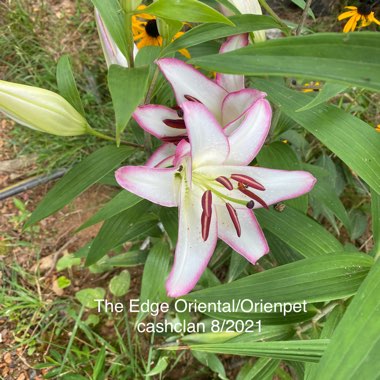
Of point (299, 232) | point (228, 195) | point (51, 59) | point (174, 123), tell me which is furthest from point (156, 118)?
point (51, 59)

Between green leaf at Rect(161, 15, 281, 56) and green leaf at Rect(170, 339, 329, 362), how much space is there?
0.35m

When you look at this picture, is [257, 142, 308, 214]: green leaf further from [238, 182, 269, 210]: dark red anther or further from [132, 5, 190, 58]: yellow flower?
[132, 5, 190, 58]: yellow flower

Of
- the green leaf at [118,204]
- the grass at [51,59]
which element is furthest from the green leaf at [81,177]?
the grass at [51,59]

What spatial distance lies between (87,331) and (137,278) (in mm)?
211

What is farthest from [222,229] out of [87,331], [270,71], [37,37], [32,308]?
[37,37]

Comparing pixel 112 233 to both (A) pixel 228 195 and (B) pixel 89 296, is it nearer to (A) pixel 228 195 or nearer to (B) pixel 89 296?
(A) pixel 228 195

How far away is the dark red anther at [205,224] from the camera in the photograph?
0.52m

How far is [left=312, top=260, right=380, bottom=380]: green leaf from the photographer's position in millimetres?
351

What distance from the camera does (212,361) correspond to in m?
1.19

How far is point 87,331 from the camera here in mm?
1262

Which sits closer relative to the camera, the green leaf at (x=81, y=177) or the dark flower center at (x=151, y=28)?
the green leaf at (x=81, y=177)

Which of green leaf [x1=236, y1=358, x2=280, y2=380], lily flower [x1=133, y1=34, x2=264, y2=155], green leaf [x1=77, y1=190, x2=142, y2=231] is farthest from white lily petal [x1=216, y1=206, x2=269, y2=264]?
green leaf [x1=236, y1=358, x2=280, y2=380]

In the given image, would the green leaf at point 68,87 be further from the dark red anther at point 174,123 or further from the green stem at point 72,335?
the green stem at point 72,335

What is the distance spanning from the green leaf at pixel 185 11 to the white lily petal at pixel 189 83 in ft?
0.17
